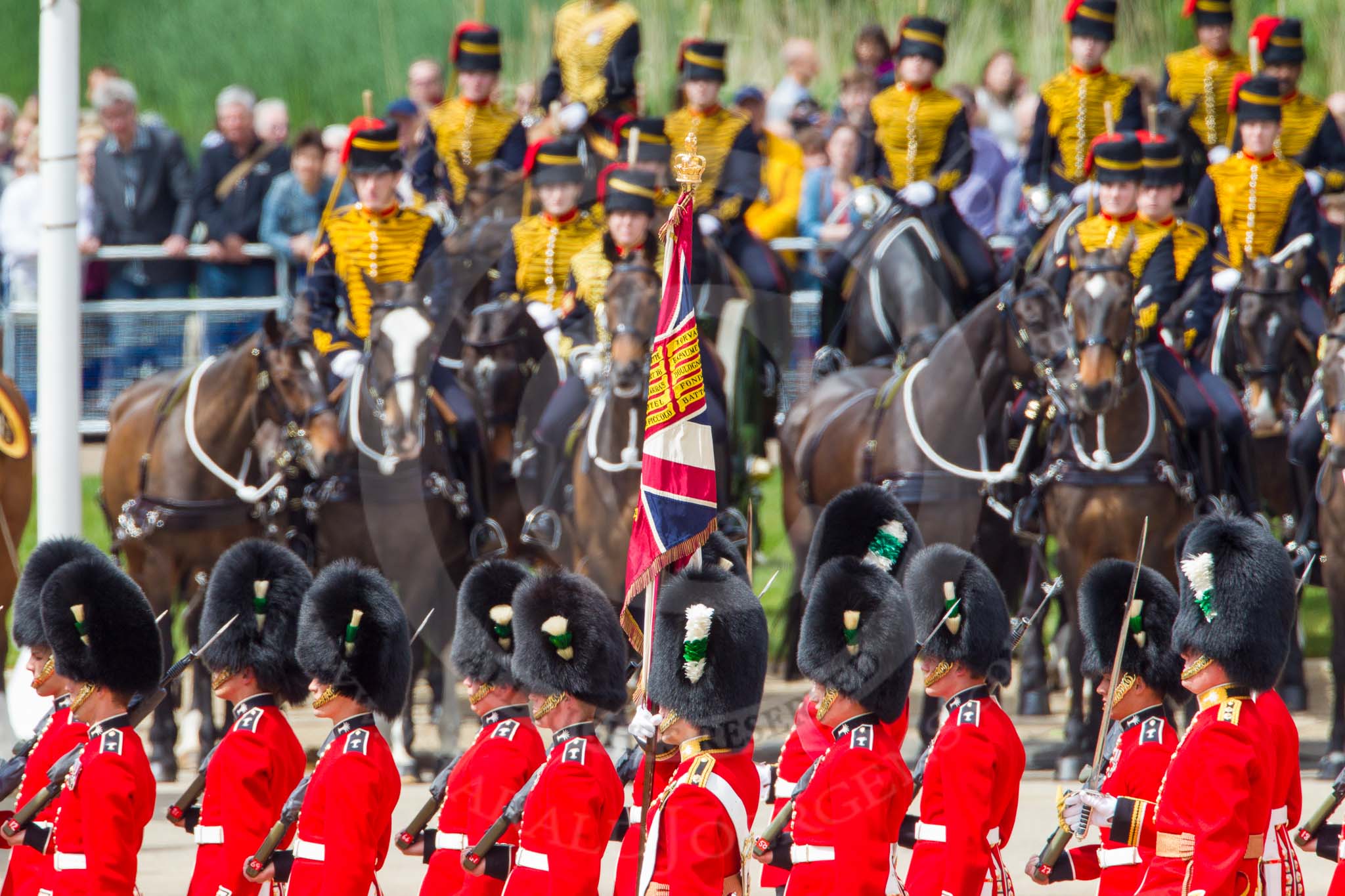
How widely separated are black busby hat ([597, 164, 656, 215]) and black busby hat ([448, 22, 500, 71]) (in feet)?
10.1

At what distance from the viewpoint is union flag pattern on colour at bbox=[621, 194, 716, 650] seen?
23.2ft

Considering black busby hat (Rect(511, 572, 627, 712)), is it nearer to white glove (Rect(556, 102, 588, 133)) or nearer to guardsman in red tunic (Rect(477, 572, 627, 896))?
guardsman in red tunic (Rect(477, 572, 627, 896))

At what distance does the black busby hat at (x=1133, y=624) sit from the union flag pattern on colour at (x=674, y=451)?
4.06ft

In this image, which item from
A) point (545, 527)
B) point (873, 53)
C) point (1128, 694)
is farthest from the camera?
point (873, 53)

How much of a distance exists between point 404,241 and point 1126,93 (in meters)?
3.92

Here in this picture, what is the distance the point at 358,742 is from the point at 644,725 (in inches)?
36.2

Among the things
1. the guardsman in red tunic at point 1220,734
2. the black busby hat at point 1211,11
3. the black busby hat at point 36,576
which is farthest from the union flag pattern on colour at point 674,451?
the black busby hat at point 1211,11

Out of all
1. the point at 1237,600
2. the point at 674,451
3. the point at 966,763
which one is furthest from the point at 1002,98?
the point at 966,763

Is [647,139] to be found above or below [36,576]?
above

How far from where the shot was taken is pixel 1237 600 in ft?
22.2

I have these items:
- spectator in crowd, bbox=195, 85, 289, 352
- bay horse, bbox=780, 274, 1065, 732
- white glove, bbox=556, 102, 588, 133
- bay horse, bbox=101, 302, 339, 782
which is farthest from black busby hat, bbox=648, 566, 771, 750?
spectator in crowd, bbox=195, 85, 289, 352

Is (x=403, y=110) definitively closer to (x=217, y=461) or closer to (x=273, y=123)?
(x=273, y=123)

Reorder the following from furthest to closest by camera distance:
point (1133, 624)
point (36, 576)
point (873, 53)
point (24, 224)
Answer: point (24, 224), point (873, 53), point (36, 576), point (1133, 624)

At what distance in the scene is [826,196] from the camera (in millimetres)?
14891
